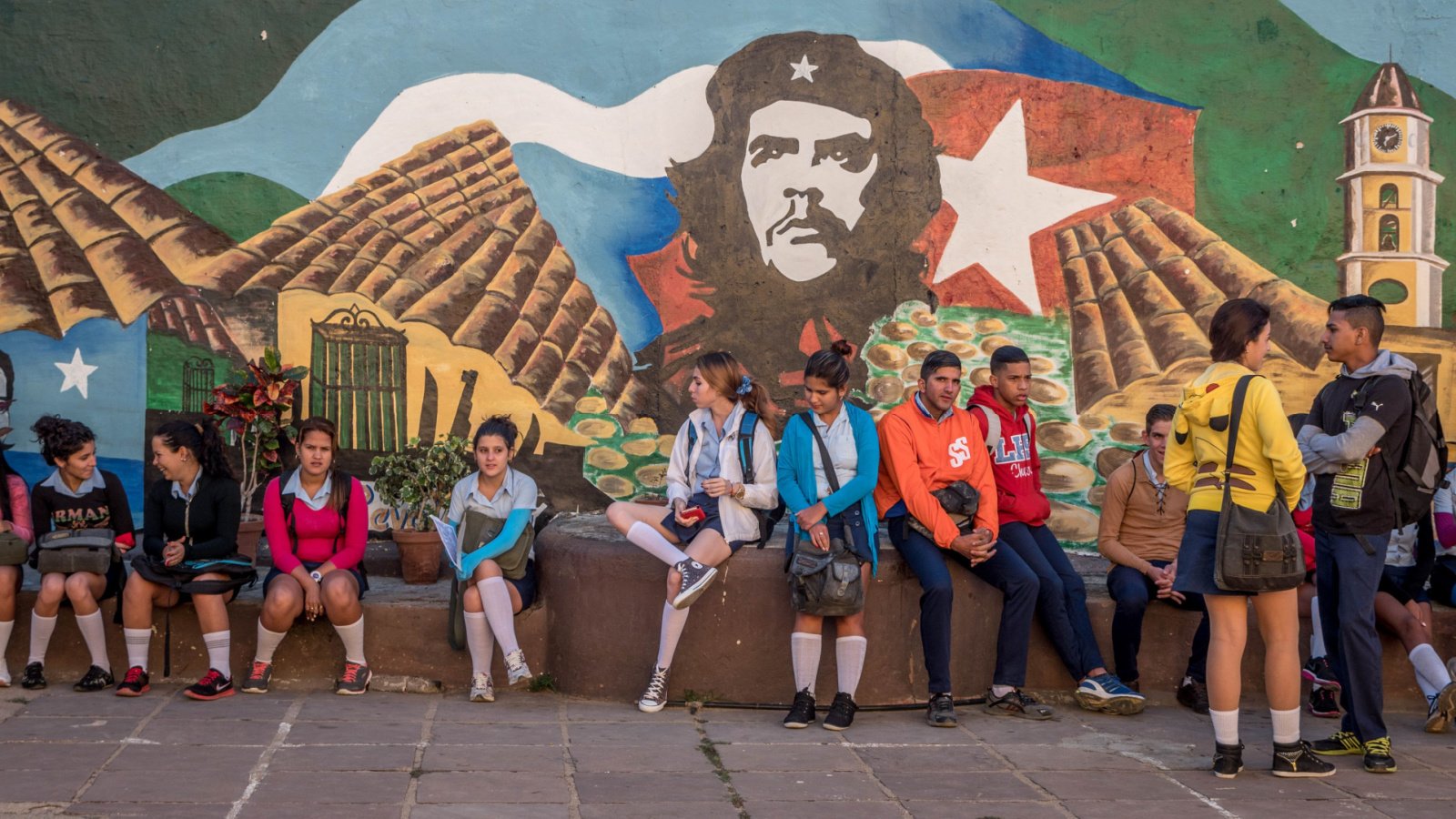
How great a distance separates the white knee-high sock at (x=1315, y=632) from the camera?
21.2ft

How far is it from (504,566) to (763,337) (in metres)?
2.47

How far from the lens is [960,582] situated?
6383 mm

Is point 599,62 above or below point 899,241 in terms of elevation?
above

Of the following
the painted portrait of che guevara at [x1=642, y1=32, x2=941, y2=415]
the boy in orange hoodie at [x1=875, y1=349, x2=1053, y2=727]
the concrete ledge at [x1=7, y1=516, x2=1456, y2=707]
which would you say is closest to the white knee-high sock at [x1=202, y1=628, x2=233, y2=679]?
the concrete ledge at [x1=7, y1=516, x2=1456, y2=707]

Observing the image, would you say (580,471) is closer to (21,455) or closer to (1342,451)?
(21,455)

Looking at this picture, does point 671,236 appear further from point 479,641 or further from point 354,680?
point 354,680

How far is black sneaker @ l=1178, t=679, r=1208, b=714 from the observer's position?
643 centimetres

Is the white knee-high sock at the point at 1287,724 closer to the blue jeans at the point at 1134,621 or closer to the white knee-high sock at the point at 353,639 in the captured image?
the blue jeans at the point at 1134,621

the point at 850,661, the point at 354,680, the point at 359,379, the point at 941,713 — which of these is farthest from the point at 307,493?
the point at 941,713

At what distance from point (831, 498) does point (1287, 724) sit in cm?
201

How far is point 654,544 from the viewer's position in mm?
6176

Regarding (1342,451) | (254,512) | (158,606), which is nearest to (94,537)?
(158,606)

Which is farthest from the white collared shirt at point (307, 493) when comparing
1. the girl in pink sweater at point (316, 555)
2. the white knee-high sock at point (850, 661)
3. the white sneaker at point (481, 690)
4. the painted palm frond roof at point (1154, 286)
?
the painted palm frond roof at point (1154, 286)

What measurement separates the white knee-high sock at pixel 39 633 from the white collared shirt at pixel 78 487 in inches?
23.1
